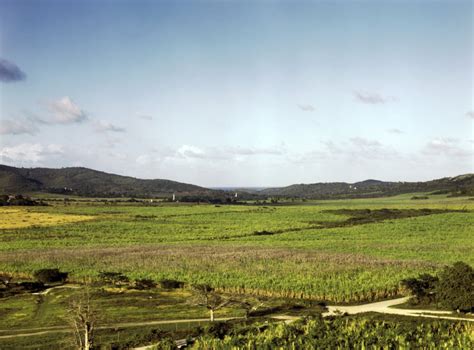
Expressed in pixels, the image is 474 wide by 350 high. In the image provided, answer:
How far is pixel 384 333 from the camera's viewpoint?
31453 millimetres

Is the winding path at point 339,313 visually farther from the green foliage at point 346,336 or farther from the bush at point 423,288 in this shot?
the green foliage at point 346,336

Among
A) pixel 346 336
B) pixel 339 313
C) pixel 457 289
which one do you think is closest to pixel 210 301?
pixel 339 313

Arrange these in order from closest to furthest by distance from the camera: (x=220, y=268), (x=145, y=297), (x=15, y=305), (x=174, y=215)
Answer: (x=15, y=305) < (x=145, y=297) < (x=220, y=268) < (x=174, y=215)

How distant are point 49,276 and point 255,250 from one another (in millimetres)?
31752

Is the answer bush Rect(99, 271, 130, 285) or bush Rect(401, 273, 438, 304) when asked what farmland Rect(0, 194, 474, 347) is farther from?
bush Rect(401, 273, 438, 304)

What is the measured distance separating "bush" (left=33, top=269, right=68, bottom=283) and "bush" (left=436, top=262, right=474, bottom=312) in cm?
4185

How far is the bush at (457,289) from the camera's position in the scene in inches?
1512

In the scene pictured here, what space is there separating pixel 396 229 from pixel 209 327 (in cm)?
8778

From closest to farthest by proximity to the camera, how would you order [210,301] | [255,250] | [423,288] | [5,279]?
[210,301], [423,288], [5,279], [255,250]

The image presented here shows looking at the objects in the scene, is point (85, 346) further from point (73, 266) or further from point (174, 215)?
point (174, 215)

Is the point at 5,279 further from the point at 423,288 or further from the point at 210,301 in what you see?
the point at 423,288

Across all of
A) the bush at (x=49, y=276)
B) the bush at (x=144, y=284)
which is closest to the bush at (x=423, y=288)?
the bush at (x=144, y=284)

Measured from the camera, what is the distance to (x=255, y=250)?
3012 inches

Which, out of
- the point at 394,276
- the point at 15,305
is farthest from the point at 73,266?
the point at 394,276
